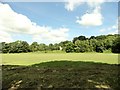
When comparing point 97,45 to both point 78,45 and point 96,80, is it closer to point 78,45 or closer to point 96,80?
point 78,45

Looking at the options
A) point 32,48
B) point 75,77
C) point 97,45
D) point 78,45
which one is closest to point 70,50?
point 78,45

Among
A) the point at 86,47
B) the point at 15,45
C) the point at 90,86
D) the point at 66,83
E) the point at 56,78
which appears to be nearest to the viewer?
the point at 90,86

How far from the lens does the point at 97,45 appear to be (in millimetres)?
93000

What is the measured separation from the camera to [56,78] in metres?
11.0

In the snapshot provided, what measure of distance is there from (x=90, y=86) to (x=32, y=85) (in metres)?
2.82

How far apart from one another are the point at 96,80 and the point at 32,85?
10.5 feet

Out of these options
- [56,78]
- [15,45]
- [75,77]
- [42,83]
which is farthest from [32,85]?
[15,45]

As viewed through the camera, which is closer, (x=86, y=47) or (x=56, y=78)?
(x=56, y=78)

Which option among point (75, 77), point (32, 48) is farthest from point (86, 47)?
point (75, 77)

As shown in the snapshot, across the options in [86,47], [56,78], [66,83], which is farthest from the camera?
[86,47]

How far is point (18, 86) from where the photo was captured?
10.2m

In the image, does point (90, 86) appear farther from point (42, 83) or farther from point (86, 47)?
point (86, 47)

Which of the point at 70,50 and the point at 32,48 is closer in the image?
the point at 70,50

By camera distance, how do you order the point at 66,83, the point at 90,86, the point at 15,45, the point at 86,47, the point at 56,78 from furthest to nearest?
the point at 15,45 < the point at 86,47 < the point at 56,78 < the point at 66,83 < the point at 90,86
